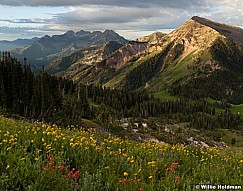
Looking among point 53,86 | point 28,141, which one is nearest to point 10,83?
point 53,86

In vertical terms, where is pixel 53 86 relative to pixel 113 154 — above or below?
below

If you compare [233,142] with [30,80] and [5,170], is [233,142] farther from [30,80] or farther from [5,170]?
[5,170]

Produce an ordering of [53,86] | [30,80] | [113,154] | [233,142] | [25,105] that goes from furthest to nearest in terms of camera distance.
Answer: [233,142]
[53,86]
[30,80]
[25,105]
[113,154]

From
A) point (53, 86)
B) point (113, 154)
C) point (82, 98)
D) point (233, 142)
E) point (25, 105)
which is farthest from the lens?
point (233, 142)

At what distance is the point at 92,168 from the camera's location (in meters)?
7.73

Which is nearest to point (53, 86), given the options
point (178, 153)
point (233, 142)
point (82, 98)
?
point (82, 98)

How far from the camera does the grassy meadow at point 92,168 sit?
6203 millimetres

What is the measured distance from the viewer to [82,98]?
417ft

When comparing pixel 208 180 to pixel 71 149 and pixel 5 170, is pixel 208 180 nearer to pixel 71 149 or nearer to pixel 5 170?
pixel 71 149

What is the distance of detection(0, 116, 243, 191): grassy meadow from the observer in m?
6.20

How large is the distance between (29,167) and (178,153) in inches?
224

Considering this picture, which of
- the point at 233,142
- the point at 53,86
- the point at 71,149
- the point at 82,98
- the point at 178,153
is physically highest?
the point at 71,149

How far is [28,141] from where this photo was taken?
28.5 feet

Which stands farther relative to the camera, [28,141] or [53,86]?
[53,86]
